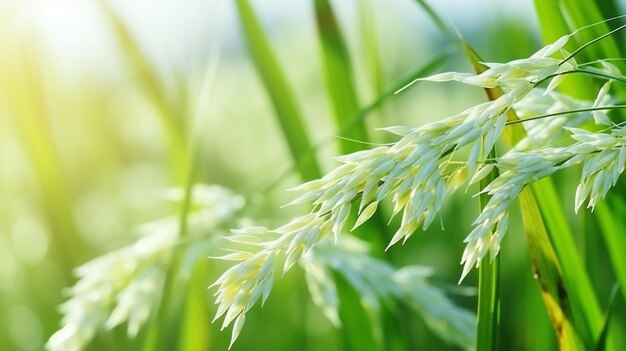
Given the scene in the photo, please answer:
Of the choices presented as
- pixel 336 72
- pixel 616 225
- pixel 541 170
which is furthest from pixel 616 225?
pixel 336 72

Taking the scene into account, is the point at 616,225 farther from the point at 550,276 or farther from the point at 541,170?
the point at 541,170

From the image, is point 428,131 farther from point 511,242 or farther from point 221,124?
point 221,124

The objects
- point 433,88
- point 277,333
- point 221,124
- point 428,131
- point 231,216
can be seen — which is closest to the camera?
point 428,131

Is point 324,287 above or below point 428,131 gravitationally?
below

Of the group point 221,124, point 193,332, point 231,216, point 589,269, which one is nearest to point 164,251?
point 231,216

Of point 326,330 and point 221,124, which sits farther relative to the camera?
point 221,124

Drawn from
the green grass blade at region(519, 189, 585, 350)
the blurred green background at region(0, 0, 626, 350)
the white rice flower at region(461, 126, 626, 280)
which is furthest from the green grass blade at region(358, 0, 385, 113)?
the white rice flower at region(461, 126, 626, 280)

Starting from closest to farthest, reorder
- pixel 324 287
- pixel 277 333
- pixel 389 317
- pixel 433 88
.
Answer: pixel 324 287 < pixel 389 317 < pixel 277 333 < pixel 433 88
